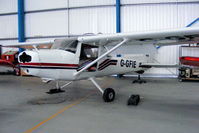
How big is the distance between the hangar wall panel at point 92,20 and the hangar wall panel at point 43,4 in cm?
102

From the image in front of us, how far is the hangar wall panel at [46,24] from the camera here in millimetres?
11992

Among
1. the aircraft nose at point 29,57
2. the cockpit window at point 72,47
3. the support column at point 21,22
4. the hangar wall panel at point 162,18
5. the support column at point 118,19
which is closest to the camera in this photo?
the aircraft nose at point 29,57

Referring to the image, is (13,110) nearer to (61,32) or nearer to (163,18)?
(61,32)

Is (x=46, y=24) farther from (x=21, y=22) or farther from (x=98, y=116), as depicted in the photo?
(x=98, y=116)

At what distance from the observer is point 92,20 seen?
11.4 m

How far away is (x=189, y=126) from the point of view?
304 cm

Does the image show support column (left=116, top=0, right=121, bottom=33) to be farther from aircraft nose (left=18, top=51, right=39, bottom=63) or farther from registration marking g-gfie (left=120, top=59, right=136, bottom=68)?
aircraft nose (left=18, top=51, right=39, bottom=63)

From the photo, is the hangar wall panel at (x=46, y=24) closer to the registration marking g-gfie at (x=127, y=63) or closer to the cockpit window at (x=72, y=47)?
the registration marking g-gfie at (x=127, y=63)

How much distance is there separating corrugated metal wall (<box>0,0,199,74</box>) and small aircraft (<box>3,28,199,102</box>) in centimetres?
457

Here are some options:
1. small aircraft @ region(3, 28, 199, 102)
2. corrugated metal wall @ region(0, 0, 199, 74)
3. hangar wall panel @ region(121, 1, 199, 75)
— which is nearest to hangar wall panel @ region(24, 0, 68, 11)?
corrugated metal wall @ region(0, 0, 199, 74)

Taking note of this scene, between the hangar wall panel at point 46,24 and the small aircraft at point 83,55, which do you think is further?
the hangar wall panel at point 46,24

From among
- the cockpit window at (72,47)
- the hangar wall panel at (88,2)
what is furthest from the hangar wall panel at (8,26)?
the cockpit window at (72,47)

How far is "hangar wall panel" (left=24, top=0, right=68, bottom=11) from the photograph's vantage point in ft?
39.3

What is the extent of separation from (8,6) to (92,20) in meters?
7.16
